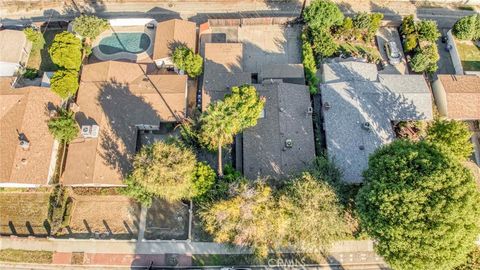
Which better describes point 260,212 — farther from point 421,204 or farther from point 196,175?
point 421,204

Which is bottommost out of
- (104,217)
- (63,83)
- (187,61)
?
(104,217)

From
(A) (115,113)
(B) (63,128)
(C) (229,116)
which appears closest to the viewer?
(C) (229,116)

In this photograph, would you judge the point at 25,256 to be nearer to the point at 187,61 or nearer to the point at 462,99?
the point at 187,61

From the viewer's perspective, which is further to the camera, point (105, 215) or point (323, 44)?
point (323, 44)

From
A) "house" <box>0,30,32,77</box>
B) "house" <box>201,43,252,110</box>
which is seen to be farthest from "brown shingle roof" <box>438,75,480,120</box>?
"house" <box>0,30,32,77</box>

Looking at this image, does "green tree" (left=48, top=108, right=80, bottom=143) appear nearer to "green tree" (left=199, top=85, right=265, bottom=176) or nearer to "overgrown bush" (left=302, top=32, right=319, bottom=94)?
"green tree" (left=199, top=85, right=265, bottom=176)

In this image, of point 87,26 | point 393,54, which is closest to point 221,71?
point 87,26

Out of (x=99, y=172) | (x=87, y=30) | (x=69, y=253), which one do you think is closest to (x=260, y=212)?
(x=99, y=172)
